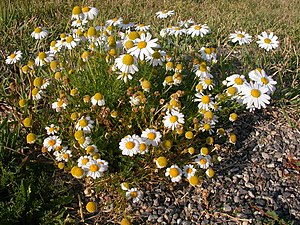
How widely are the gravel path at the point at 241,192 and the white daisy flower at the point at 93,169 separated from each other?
1.21ft

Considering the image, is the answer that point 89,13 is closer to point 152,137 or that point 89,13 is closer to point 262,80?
point 152,137

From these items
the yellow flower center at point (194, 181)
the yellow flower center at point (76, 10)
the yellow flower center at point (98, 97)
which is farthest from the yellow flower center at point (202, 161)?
the yellow flower center at point (76, 10)

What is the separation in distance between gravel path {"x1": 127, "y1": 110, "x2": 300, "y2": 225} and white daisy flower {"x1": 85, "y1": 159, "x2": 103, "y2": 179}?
0.37m

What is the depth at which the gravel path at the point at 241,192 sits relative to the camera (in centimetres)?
239

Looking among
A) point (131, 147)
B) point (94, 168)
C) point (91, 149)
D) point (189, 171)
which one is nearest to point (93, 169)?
point (94, 168)

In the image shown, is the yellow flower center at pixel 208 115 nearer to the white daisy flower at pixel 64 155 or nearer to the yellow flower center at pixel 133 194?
the yellow flower center at pixel 133 194

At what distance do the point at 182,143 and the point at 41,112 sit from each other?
1073 millimetres

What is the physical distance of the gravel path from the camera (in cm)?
239

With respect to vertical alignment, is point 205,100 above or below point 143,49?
below

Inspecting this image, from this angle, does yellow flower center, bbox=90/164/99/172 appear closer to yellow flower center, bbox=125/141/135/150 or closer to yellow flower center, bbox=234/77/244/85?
yellow flower center, bbox=125/141/135/150

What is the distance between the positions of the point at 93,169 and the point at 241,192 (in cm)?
101

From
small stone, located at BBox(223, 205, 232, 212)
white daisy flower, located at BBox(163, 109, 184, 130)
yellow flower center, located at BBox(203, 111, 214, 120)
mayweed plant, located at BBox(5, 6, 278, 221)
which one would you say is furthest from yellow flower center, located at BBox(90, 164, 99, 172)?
small stone, located at BBox(223, 205, 232, 212)

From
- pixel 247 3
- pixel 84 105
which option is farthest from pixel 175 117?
pixel 247 3

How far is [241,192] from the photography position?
2.55 meters
